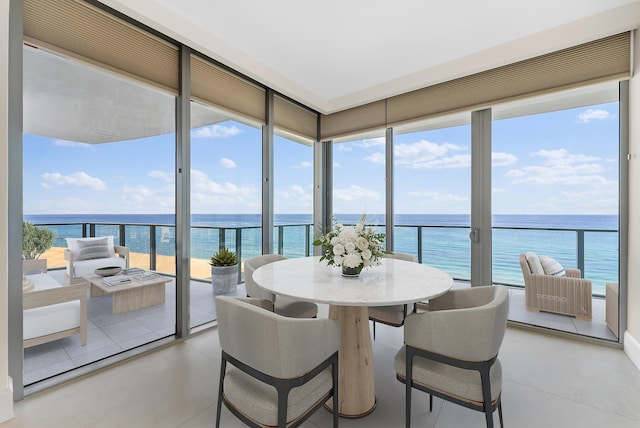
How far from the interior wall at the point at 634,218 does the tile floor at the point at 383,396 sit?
8.0 inches

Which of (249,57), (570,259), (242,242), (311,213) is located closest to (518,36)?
(249,57)

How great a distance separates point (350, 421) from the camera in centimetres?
166

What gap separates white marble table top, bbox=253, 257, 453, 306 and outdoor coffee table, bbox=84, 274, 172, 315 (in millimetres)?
1732

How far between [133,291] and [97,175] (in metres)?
1.38

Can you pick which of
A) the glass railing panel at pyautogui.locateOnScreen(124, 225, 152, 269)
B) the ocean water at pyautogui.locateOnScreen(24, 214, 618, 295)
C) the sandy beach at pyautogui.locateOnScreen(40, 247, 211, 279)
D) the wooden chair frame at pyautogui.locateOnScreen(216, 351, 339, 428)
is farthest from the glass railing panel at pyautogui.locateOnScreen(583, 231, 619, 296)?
the glass railing panel at pyautogui.locateOnScreen(124, 225, 152, 269)

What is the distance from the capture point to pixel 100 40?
85.5 inches

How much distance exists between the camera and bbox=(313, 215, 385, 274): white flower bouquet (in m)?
1.82

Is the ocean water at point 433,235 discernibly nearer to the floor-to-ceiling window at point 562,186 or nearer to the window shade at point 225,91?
the floor-to-ceiling window at point 562,186

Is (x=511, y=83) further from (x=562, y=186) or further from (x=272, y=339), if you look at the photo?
(x=272, y=339)

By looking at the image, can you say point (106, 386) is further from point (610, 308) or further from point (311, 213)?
point (610, 308)

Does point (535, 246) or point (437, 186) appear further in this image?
point (437, 186)

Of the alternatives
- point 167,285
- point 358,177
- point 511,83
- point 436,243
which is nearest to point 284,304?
point 167,285

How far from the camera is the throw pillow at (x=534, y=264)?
335 cm

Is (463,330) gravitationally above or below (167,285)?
above
